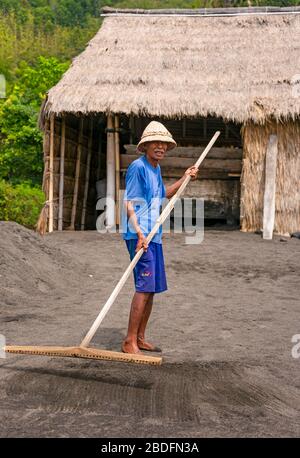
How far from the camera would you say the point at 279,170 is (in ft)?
35.8

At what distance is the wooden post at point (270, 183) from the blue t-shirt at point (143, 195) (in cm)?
680

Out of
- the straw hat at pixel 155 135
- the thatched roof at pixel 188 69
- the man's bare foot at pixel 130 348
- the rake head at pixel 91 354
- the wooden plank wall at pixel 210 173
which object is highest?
the thatched roof at pixel 188 69

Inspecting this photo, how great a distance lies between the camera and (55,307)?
6.25 meters

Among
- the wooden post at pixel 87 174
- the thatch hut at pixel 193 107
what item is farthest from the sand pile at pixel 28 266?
the wooden post at pixel 87 174

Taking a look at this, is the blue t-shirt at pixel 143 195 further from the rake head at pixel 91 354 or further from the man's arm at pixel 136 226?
the rake head at pixel 91 354

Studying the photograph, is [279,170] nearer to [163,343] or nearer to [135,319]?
[163,343]

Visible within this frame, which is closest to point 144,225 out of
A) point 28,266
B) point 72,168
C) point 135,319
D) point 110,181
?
point 135,319

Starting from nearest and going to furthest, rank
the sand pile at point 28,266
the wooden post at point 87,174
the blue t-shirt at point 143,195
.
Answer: the blue t-shirt at point 143,195 < the sand pile at point 28,266 < the wooden post at point 87,174

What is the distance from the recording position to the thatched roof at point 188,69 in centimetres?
1079

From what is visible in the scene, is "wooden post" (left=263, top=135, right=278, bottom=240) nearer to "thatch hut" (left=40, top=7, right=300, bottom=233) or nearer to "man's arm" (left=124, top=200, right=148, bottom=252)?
"thatch hut" (left=40, top=7, right=300, bottom=233)

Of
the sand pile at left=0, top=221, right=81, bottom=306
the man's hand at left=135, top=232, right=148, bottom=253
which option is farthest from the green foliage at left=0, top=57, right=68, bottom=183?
the man's hand at left=135, top=232, right=148, bottom=253

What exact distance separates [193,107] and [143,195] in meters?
6.86
